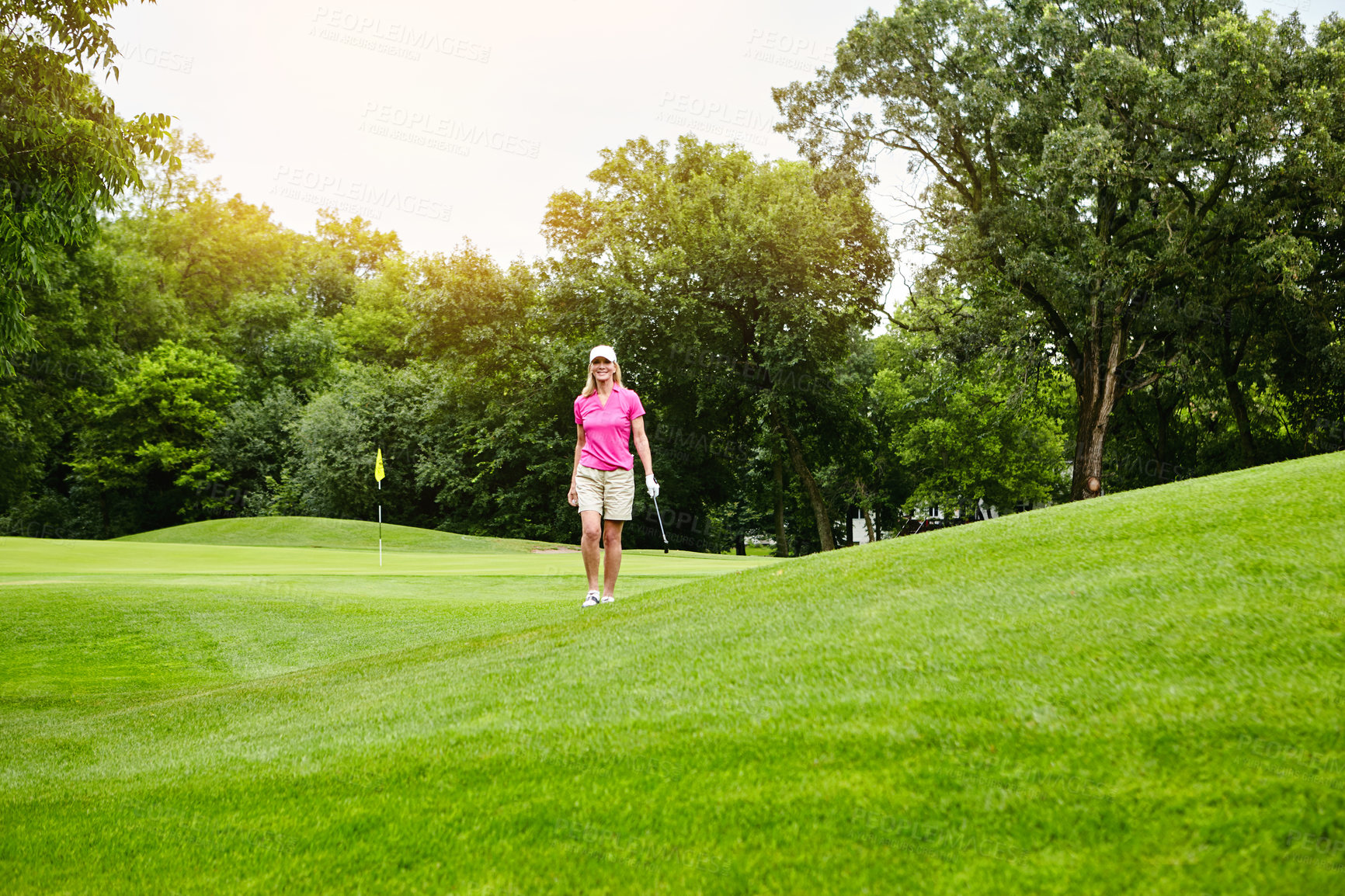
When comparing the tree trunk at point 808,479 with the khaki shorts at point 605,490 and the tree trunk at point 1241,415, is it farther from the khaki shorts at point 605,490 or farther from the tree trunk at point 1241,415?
the khaki shorts at point 605,490

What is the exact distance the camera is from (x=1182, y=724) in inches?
117

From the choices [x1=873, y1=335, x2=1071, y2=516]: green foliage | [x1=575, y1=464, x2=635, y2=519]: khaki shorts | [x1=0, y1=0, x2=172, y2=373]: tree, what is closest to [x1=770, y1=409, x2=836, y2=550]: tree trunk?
[x1=873, y1=335, x2=1071, y2=516]: green foliage

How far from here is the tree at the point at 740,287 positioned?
3234 cm

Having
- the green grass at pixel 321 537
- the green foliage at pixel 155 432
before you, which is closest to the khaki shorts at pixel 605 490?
the green grass at pixel 321 537

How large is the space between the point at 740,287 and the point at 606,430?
82.1 feet

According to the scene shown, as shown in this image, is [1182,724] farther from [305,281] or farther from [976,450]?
[305,281]

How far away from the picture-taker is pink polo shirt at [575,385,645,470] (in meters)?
8.52

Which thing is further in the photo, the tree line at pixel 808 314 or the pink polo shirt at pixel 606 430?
the tree line at pixel 808 314

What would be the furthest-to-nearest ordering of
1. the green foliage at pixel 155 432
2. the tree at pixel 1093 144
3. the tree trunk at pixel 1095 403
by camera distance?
the green foliage at pixel 155 432, the tree trunk at pixel 1095 403, the tree at pixel 1093 144

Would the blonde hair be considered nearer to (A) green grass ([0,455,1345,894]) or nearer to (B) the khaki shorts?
(B) the khaki shorts

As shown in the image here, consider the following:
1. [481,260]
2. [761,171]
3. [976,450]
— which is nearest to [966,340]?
[761,171]

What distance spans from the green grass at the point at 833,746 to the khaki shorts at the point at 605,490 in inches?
77.2

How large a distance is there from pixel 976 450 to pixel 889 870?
50046 mm

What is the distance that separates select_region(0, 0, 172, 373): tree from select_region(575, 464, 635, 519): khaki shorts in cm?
532
